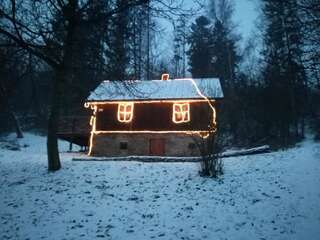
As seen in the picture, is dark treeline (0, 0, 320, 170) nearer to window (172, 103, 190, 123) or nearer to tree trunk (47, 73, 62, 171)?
tree trunk (47, 73, 62, 171)

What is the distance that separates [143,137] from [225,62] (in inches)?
780

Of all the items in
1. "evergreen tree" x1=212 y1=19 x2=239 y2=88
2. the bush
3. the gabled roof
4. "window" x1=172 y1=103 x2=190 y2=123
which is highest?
"evergreen tree" x1=212 y1=19 x2=239 y2=88

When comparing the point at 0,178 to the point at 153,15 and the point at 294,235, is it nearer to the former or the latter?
the point at 153,15

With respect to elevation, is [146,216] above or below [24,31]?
below

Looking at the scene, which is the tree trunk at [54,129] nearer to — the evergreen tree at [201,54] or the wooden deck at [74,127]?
the wooden deck at [74,127]

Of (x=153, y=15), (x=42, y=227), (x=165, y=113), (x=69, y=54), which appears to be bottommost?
(x=42, y=227)

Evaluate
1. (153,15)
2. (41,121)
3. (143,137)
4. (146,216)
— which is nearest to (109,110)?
(143,137)

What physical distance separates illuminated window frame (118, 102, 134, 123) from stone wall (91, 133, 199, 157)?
1.12m

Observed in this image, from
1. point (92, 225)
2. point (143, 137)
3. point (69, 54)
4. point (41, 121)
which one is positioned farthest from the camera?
point (41, 121)

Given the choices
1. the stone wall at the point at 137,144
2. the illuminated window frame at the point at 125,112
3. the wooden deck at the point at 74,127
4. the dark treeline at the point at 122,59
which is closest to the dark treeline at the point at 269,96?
the dark treeline at the point at 122,59

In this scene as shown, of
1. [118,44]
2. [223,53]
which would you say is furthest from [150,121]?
[223,53]

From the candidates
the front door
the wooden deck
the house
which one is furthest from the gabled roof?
the front door

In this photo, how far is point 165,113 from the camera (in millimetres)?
26062

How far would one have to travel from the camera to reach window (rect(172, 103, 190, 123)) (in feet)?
84.2
